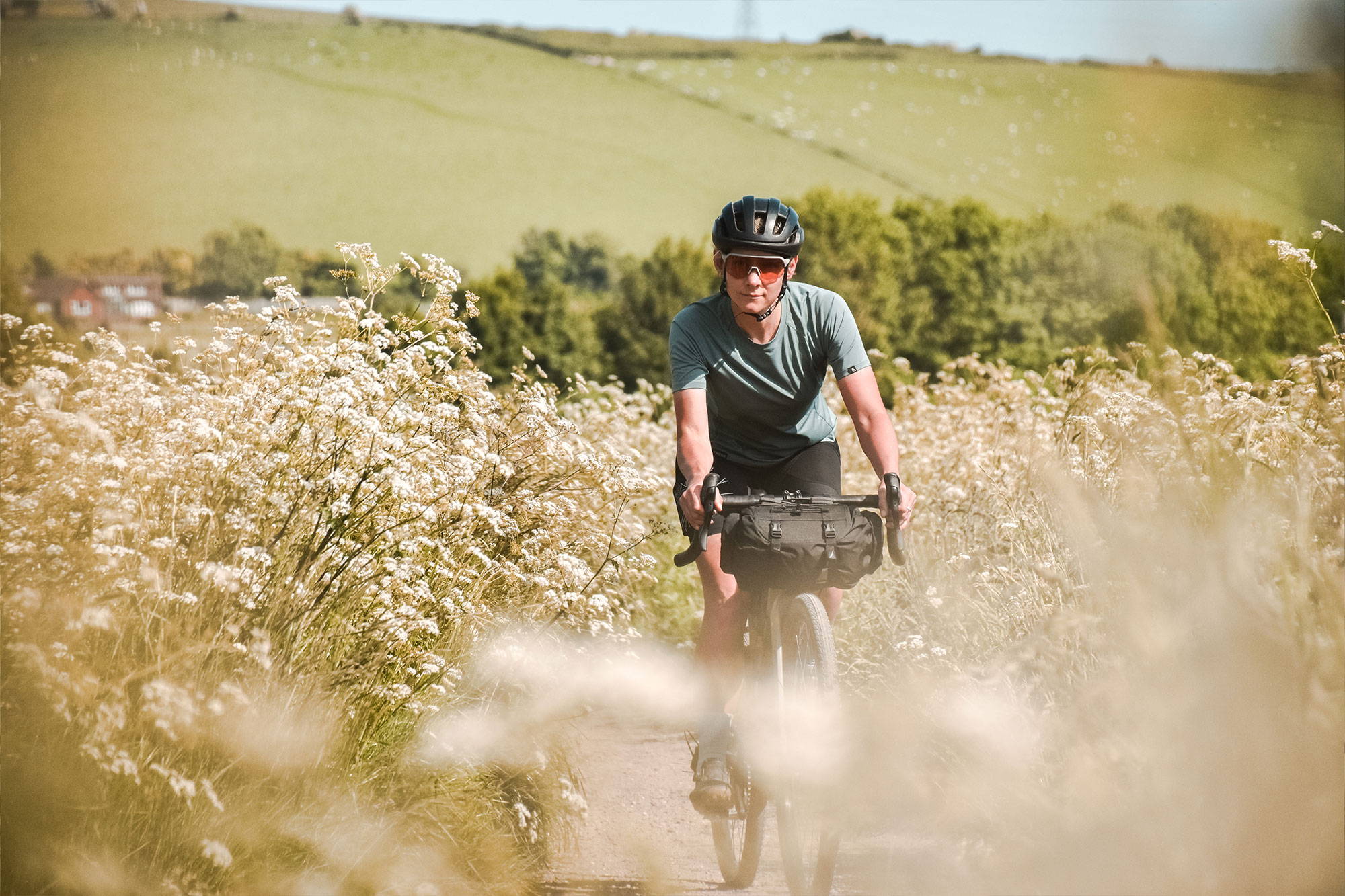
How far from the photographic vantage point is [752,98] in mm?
64875

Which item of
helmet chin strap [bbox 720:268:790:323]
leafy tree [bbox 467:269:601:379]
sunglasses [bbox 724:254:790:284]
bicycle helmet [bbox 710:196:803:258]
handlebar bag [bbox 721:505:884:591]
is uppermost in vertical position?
bicycle helmet [bbox 710:196:803:258]

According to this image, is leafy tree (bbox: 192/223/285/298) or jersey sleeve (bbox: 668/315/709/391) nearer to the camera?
jersey sleeve (bbox: 668/315/709/391)

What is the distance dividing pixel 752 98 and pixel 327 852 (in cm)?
6569

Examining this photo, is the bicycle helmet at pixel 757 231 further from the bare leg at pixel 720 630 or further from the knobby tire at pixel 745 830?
the knobby tire at pixel 745 830

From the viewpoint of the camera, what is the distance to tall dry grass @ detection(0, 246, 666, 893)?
269 cm

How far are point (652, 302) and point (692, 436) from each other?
1103 inches

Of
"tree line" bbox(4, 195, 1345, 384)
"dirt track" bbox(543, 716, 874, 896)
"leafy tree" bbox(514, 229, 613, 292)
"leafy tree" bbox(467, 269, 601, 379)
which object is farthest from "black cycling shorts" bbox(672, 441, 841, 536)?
"leafy tree" bbox(514, 229, 613, 292)

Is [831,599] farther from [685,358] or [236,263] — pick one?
[236,263]

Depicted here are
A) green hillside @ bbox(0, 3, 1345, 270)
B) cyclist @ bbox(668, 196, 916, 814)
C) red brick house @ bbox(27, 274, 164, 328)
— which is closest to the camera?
cyclist @ bbox(668, 196, 916, 814)

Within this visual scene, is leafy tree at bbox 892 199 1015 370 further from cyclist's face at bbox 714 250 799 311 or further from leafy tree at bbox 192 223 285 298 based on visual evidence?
cyclist's face at bbox 714 250 799 311

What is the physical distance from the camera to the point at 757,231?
380cm

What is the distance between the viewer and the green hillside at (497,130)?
47812 millimetres

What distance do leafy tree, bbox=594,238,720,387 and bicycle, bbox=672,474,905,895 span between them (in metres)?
26.8

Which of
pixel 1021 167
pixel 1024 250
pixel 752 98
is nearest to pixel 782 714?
pixel 1024 250
